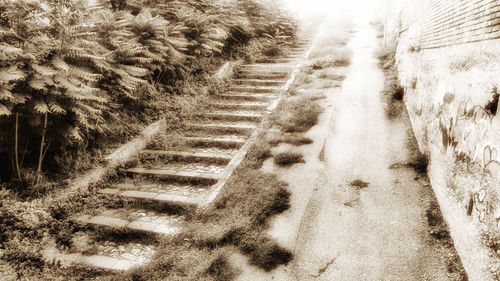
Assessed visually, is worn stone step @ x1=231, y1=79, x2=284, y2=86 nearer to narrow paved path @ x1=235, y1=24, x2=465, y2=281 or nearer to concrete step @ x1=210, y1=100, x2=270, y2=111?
concrete step @ x1=210, y1=100, x2=270, y2=111

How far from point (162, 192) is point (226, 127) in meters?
2.29

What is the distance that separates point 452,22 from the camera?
4793 mm

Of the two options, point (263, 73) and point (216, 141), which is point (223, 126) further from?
point (263, 73)

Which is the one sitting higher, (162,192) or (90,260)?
(162,192)

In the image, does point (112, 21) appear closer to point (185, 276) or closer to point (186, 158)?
point (186, 158)

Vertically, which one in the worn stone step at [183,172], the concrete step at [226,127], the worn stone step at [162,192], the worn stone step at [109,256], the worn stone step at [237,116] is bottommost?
the worn stone step at [109,256]

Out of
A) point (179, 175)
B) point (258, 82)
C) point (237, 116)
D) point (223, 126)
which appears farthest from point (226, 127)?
point (258, 82)

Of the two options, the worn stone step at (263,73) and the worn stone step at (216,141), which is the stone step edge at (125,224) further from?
the worn stone step at (263,73)

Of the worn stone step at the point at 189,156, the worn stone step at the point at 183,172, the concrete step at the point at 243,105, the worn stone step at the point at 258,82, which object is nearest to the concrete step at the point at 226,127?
the concrete step at the point at 243,105

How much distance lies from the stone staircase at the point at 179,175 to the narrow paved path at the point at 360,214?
132 centimetres

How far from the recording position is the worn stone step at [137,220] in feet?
15.5

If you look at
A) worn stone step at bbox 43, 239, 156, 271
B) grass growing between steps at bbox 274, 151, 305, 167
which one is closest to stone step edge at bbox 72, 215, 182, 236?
worn stone step at bbox 43, 239, 156, 271

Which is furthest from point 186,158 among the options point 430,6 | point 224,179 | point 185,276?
point 430,6

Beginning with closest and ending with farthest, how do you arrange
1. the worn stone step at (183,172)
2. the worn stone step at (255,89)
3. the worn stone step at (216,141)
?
1. the worn stone step at (183,172)
2. the worn stone step at (216,141)
3. the worn stone step at (255,89)
